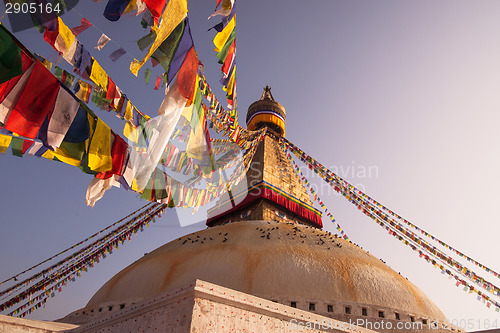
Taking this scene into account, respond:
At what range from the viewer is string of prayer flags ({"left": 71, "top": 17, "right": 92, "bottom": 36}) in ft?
16.2

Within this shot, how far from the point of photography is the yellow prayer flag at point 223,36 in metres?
6.06

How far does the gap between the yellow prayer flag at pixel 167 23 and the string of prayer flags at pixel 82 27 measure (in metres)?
1.13

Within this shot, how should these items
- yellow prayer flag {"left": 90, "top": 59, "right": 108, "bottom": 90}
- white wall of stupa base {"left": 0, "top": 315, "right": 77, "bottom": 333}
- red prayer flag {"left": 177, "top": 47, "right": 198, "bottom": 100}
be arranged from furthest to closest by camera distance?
white wall of stupa base {"left": 0, "top": 315, "right": 77, "bottom": 333}
yellow prayer flag {"left": 90, "top": 59, "right": 108, "bottom": 90}
red prayer flag {"left": 177, "top": 47, "right": 198, "bottom": 100}

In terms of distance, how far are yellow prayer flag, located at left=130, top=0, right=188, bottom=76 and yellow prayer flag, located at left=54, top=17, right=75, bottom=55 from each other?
1.06 m

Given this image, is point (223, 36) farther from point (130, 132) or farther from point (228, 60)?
point (130, 132)

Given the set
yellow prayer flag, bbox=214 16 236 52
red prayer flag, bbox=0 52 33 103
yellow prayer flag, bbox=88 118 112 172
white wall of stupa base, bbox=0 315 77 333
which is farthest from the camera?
white wall of stupa base, bbox=0 315 77 333

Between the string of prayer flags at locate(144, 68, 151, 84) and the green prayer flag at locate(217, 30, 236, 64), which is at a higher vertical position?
the green prayer flag at locate(217, 30, 236, 64)

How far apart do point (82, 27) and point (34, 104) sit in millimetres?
1489

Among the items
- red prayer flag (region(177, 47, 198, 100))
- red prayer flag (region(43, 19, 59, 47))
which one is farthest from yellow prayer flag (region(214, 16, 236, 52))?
red prayer flag (region(43, 19, 59, 47))

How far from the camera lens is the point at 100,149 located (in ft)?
16.8

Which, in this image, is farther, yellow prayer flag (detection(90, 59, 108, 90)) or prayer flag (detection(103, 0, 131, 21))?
yellow prayer flag (detection(90, 59, 108, 90))

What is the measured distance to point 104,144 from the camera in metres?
5.20

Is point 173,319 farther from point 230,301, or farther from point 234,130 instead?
point 234,130

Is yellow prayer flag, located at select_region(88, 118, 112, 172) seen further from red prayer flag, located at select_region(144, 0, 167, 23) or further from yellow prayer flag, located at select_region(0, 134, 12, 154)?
red prayer flag, located at select_region(144, 0, 167, 23)
